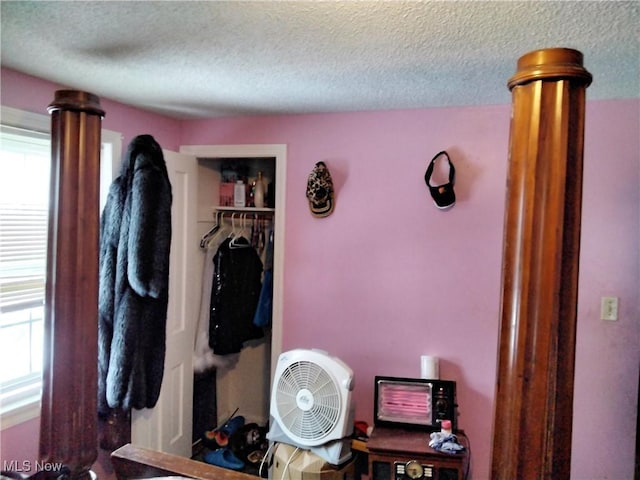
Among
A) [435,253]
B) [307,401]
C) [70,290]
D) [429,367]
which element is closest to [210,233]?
[307,401]

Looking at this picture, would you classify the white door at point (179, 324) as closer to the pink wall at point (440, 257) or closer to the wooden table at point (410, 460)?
the pink wall at point (440, 257)

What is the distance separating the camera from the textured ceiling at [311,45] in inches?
52.5

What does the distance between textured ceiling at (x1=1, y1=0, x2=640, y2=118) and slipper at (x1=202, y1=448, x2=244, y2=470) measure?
2092 millimetres

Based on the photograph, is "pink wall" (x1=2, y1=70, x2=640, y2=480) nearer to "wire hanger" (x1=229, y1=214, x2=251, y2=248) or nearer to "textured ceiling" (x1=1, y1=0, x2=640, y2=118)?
"textured ceiling" (x1=1, y1=0, x2=640, y2=118)

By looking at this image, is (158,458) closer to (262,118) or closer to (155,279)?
(155,279)

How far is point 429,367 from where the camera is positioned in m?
2.46

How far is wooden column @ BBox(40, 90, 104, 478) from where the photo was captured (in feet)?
3.75

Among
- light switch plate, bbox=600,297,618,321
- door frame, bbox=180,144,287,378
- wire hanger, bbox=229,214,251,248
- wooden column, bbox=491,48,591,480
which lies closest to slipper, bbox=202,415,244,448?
door frame, bbox=180,144,287,378

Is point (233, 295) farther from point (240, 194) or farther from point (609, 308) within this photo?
point (609, 308)

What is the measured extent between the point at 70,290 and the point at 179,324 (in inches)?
66.7

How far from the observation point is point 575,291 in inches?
32.0

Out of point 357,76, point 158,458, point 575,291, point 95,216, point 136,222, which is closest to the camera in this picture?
point 575,291

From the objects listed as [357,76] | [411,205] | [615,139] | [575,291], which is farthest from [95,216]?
[615,139]

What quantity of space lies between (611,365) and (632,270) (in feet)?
1.50
